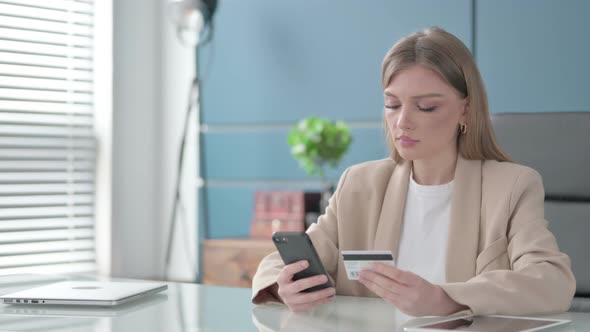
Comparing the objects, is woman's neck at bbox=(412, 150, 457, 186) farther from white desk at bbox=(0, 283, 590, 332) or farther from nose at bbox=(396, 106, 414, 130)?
white desk at bbox=(0, 283, 590, 332)

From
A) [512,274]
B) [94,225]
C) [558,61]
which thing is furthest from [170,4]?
[512,274]

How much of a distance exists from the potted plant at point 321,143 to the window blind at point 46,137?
1.23 meters

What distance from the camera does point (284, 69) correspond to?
421cm

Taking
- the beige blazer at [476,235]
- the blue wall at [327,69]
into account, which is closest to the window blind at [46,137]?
the blue wall at [327,69]

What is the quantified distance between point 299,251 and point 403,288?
23 cm

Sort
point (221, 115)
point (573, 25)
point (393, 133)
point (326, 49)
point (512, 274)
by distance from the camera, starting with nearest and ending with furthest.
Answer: point (512, 274) < point (393, 133) < point (573, 25) < point (326, 49) < point (221, 115)

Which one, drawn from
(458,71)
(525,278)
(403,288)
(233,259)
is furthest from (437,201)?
(233,259)

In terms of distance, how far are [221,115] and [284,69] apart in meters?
0.43

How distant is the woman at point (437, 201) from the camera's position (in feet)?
5.51

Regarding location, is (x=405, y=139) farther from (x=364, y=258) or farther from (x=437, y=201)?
(x=364, y=258)

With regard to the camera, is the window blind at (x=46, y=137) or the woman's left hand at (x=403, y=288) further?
the window blind at (x=46, y=137)

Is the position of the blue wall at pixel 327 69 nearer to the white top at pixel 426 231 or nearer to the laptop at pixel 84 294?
the white top at pixel 426 231

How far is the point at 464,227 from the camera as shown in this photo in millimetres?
1864

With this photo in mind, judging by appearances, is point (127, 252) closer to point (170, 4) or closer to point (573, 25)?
point (170, 4)
